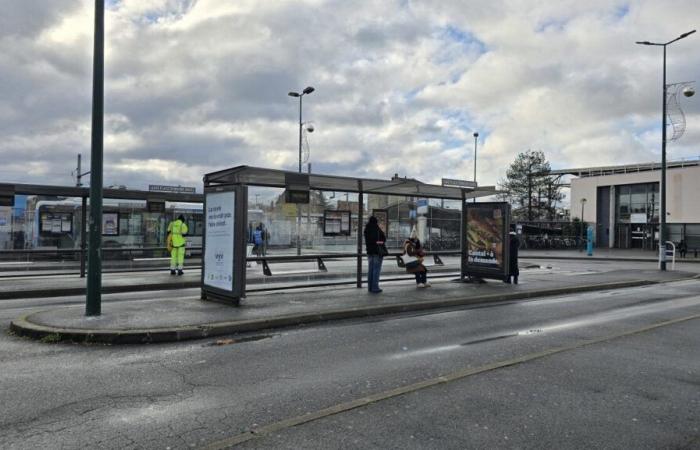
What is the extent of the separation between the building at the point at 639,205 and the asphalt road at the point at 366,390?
4427cm

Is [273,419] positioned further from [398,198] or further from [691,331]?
[398,198]

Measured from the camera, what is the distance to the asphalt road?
393cm

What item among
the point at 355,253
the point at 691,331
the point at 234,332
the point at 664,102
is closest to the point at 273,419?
the point at 234,332

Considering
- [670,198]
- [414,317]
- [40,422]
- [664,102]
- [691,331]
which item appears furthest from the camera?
[670,198]

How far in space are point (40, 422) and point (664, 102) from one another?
23.9 meters

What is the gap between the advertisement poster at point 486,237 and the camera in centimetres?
1408

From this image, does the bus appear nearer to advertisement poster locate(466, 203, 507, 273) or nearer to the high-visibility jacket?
the high-visibility jacket

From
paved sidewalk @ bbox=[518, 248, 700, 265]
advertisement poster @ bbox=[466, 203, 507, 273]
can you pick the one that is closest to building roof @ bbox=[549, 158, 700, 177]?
paved sidewalk @ bbox=[518, 248, 700, 265]

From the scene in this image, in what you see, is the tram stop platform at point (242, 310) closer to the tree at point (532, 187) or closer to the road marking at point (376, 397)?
the road marking at point (376, 397)

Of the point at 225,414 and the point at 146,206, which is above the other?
the point at 146,206

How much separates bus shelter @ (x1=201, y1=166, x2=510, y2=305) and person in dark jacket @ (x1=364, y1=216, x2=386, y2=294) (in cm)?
114

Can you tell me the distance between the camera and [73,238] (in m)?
16.6

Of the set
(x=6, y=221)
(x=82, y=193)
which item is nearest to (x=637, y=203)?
(x=82, y=193)

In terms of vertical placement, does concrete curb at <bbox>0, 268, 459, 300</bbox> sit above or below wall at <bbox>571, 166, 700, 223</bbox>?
below
